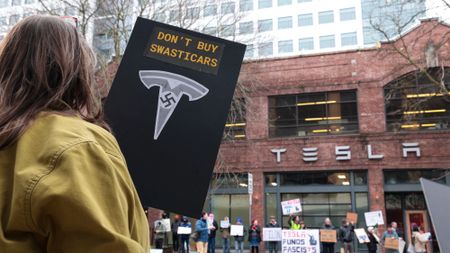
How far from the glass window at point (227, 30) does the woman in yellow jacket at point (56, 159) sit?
1908 centimetres

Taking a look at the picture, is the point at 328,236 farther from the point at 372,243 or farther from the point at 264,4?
the point at 264,4

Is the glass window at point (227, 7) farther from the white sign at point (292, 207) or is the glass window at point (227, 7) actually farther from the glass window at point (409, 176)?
the glass window at point (409, 176)

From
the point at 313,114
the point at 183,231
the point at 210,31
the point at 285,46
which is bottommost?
the point at 183,231

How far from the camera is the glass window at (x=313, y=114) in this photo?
25078mm

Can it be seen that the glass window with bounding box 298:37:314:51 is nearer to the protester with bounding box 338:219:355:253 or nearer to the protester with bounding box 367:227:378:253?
the protester with bounding box 338:219:355:253

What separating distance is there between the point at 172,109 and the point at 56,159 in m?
1.41

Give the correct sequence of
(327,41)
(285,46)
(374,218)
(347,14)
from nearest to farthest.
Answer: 1. (374,218)
2. (347,14)
3. (327,41)
4. (285,46)

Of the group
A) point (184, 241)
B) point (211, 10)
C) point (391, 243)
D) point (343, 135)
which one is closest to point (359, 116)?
point (343, 135)

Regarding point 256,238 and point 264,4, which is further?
point 264,4

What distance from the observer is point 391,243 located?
1834cm

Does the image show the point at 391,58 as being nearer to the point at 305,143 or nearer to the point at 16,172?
the point at 305,143

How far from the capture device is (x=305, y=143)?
983 inches

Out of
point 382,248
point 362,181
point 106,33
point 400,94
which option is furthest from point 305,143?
point 106,33

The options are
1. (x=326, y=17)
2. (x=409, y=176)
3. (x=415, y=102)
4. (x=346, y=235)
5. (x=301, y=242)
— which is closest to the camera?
(x=301, y=242)
